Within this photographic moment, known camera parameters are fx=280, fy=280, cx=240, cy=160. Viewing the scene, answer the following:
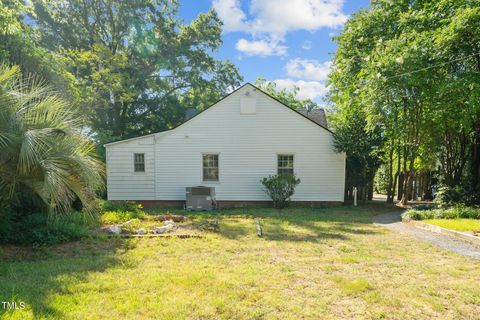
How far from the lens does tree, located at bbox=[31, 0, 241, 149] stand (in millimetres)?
20891

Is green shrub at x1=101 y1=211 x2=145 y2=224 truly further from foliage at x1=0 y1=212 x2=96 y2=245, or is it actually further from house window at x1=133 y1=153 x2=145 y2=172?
house window at x1=133 y1=153 x2=145 y2=172

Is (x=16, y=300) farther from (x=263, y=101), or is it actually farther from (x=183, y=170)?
(x=263, y=101)

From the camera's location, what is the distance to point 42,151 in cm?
437

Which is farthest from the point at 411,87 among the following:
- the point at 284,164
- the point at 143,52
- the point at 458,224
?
the point at 143,52

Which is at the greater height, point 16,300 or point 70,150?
point 70,150

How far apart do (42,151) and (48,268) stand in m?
1.95

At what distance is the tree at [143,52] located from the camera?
2089 cm

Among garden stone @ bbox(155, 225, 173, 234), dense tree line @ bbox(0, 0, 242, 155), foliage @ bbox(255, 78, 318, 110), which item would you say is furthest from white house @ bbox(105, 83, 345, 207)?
foliage @ bbox(255, 78, 318, 110)

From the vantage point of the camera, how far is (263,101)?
42.4 feet

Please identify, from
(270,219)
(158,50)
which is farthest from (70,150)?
(158,50)

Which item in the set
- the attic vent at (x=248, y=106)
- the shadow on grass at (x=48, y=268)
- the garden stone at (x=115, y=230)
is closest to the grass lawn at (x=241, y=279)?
the shadow on grass at (x=48, y=268)

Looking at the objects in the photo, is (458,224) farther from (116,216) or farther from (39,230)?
(39,230)

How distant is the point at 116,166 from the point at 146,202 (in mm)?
2193

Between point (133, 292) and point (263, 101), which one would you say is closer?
point (133, 292)
